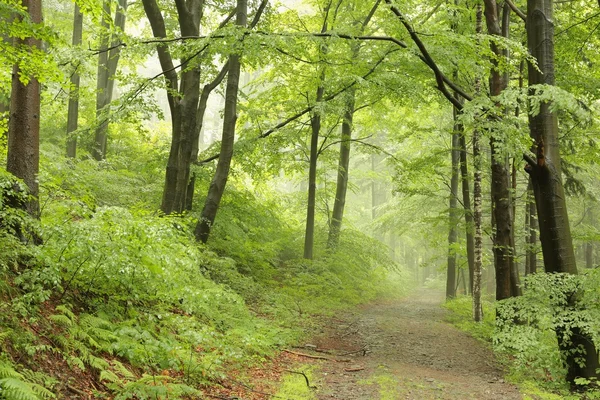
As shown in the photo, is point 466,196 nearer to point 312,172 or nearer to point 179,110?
point 312,172

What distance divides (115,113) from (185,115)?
4.78 feet

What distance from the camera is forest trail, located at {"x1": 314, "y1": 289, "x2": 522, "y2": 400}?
A: 19.6 ft

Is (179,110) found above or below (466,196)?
above

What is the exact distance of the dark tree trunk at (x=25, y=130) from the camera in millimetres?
5391

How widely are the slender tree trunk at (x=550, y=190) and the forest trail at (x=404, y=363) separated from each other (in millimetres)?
1117

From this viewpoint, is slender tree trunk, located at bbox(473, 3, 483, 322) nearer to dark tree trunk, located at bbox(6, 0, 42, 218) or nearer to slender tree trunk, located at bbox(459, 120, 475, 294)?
slender tree trunk, located at bbox(459, 120, 475, 294)

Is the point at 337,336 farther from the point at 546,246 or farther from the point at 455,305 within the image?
the point at 455,305

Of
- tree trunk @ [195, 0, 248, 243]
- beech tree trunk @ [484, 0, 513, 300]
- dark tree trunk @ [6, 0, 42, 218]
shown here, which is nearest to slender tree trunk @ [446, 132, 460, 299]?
beech tree trunk @ [484, 0, 513, 300]

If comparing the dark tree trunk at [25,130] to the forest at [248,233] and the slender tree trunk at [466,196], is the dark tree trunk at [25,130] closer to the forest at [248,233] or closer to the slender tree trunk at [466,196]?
the forest at [248,233]

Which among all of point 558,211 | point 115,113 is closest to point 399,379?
point 558,211

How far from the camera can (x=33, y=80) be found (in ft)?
18.2

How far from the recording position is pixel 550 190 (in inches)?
264

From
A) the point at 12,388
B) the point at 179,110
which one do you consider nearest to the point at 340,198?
the point at 179,110

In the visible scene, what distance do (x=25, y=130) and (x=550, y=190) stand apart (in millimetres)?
7635
